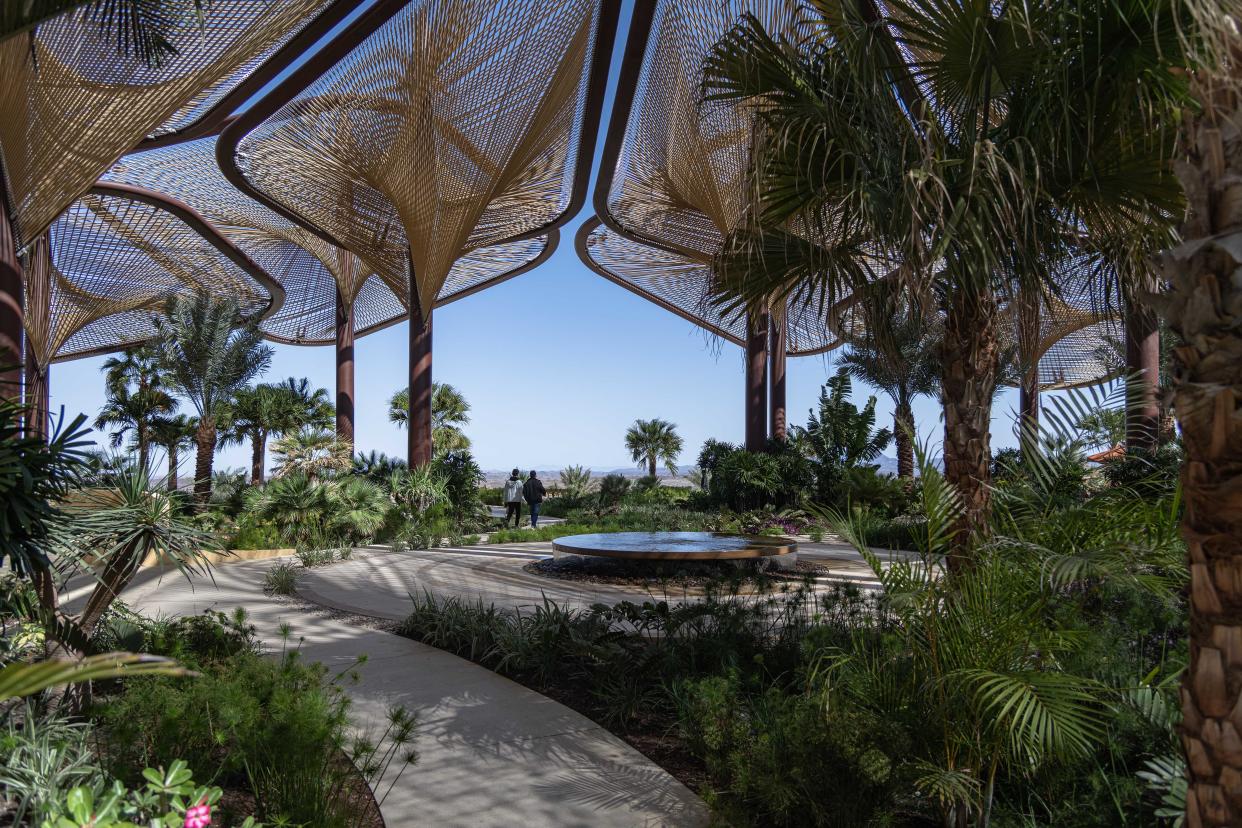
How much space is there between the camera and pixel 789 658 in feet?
15.7

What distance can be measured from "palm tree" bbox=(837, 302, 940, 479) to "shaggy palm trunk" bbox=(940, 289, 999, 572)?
19 centimetres

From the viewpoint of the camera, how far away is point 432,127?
14.1 m

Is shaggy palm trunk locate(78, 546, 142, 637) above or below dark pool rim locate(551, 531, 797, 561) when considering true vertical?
above

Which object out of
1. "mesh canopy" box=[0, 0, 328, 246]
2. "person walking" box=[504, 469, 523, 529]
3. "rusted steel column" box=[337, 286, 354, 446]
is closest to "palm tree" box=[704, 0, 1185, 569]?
"mesh canopy" box=[0, 0, 328, 246]

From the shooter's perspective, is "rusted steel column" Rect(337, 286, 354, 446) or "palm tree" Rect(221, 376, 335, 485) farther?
"palm tree" Rect(221, 376, 335, 485)

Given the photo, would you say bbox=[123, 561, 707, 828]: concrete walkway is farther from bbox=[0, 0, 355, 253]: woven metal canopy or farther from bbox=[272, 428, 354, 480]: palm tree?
bbox=[272, 428, 354, 480]: palm tree

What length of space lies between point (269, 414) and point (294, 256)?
5.94 metres

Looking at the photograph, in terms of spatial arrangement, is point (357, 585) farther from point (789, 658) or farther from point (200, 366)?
point (200, 366)

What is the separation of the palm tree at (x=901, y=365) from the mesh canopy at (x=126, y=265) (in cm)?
1836

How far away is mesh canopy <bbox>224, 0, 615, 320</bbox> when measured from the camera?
1216 centimetres

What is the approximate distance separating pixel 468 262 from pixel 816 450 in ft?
41.1

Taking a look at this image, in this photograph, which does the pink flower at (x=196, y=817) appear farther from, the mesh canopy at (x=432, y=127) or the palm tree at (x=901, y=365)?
the mesh canopy at (x=432, y=127)

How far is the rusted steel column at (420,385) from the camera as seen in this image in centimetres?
1917

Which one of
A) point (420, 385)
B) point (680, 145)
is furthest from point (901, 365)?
point (420, 385)
